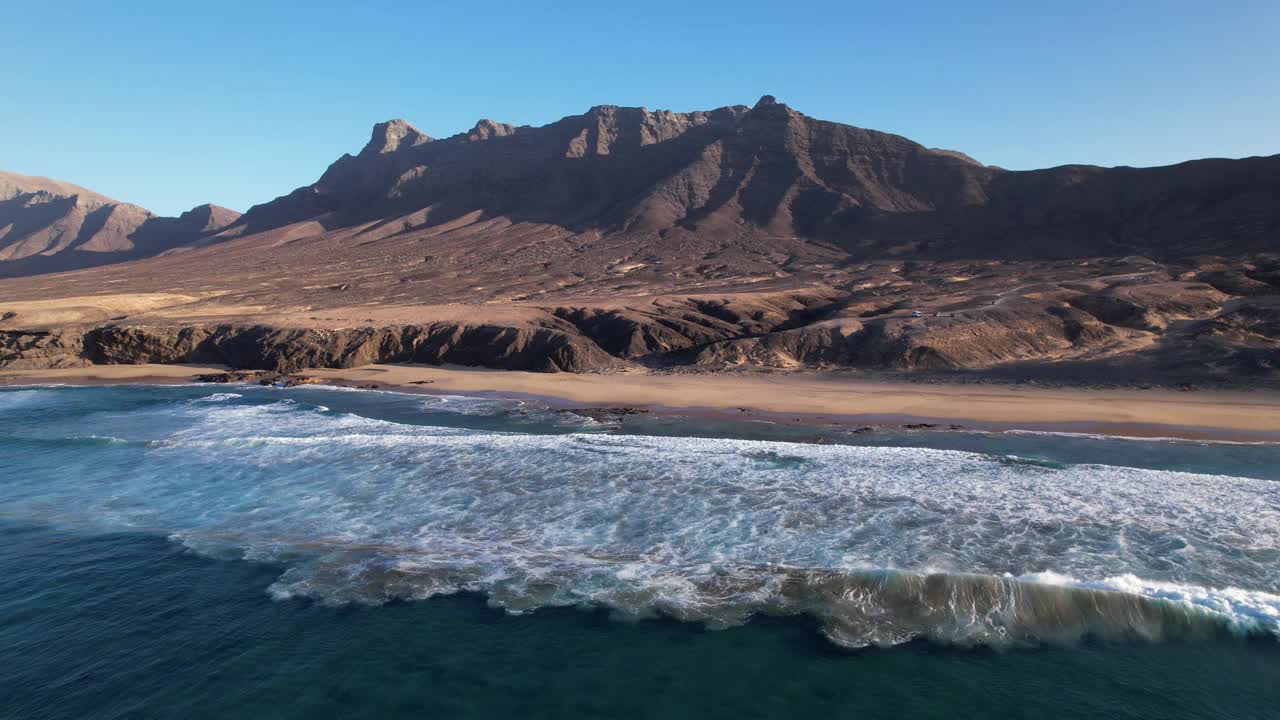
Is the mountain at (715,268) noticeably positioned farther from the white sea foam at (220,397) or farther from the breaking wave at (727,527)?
the breaking wave at (727,527)

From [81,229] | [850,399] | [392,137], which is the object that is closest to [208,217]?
[81,229]

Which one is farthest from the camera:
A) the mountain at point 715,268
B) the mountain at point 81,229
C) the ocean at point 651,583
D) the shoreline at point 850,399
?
the mountain at point 81,229

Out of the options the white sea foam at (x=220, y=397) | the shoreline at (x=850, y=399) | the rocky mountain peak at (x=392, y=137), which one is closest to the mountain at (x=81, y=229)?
the rocky mountain peak at (x=392, y=137)

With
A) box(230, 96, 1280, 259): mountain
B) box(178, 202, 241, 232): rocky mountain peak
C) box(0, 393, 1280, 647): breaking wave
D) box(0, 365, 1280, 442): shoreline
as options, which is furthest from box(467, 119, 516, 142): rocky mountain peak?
box(0, 393, 1280, 647): breaking wave

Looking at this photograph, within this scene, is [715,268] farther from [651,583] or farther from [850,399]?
[651,583]

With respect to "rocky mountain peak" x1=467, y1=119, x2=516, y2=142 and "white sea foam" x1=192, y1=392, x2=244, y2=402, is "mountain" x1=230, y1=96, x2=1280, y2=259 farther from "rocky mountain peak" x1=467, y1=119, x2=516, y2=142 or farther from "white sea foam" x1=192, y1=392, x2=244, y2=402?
"white sea foam" x1=192, y1=392, x2=244, y2=402
